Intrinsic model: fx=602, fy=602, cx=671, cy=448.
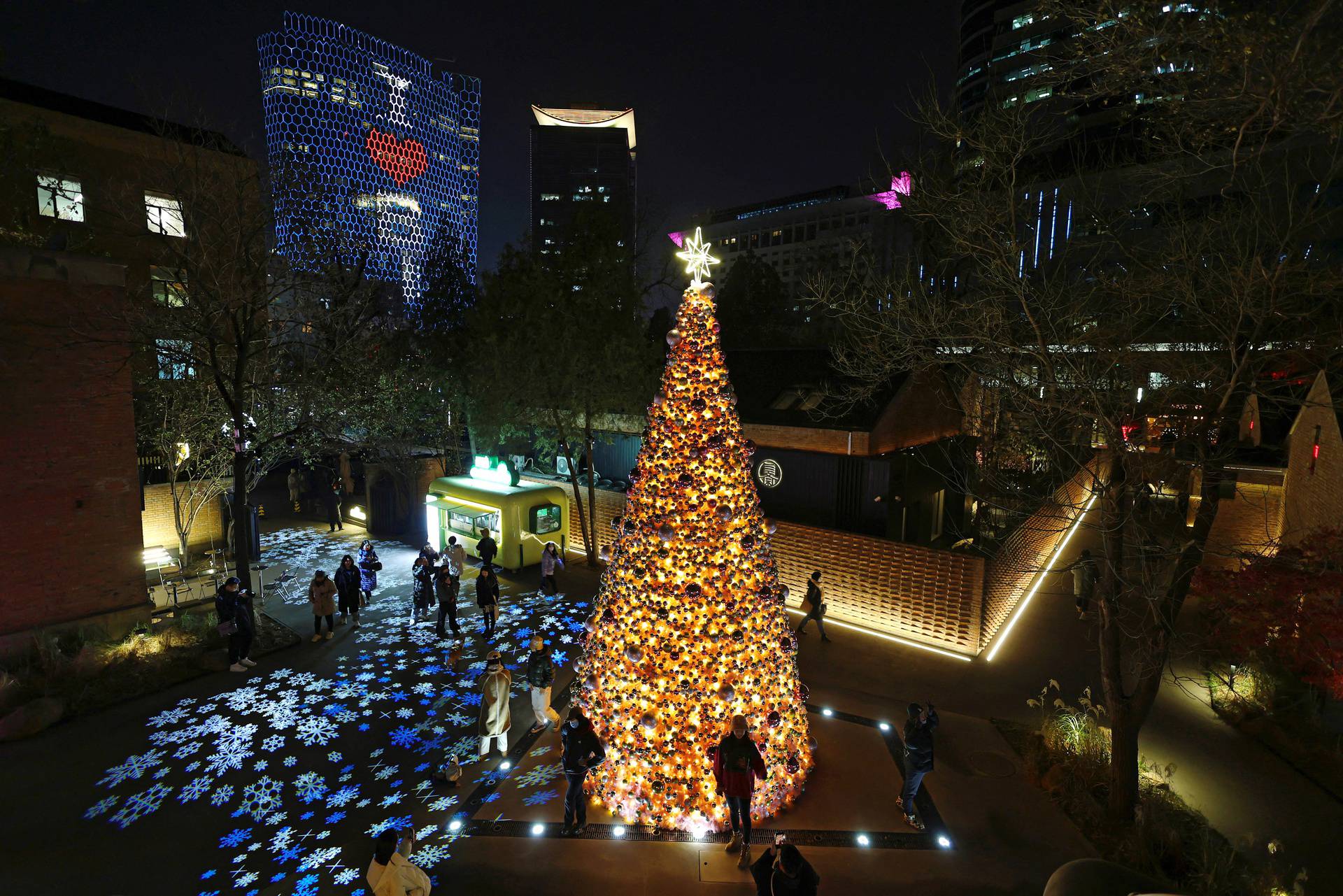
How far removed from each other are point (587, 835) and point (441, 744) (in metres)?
3.05

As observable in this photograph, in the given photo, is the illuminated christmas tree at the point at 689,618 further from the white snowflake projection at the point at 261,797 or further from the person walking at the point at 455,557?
the person walking at the point at 455,557

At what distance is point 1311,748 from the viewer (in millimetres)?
8039

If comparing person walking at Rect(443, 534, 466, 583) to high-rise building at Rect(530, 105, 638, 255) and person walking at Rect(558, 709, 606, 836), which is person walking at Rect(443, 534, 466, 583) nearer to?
person walking at Rect(558, 709, 606, 836)

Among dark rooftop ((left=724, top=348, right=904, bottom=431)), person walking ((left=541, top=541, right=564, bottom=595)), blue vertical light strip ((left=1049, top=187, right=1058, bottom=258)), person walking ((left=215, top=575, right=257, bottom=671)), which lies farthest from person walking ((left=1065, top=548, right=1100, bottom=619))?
person walking ((left=215, top=575, right=257, bottom=671))

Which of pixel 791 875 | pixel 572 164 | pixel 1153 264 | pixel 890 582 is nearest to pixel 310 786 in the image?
pixel 791 875

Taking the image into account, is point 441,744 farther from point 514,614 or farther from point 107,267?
point 107,267

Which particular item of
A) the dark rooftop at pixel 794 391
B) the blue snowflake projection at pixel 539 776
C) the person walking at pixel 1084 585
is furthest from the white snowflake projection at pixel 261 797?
the person walking at pixel 1084 585

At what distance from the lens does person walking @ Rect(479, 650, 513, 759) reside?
8078 mm

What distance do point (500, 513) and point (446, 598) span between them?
4.24 m

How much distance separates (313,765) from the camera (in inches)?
319

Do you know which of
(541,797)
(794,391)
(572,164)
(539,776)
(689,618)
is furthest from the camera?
(572,164)

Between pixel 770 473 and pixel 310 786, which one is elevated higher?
pixel 770 473

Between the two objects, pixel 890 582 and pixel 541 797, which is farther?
pixel 890 582

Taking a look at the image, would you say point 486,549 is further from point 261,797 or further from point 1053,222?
point 1053,222
